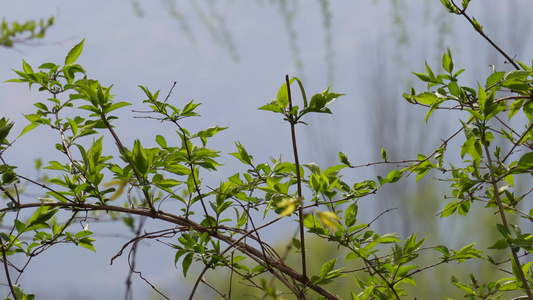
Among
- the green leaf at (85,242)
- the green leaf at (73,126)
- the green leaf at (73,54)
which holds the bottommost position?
the green leaf at (85,242)

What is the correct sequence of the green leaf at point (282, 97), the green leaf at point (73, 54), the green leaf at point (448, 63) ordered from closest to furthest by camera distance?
the green leaf at point (282, 97)
the green leaf at point (448, 63)
the green leaf at point (73, 54)

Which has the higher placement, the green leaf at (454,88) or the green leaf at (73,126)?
the green leaf at (73,126)

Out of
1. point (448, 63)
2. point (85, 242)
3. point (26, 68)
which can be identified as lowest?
point (85, 242)

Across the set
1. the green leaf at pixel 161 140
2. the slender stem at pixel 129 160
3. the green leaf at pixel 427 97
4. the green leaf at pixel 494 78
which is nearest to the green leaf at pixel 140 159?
the slender stem at pixel 129 160

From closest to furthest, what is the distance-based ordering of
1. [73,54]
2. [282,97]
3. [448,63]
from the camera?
[282,97] < [448,63] < [73,54]

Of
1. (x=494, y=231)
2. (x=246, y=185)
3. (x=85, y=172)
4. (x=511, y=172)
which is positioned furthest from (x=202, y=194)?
(x=494, y=231)

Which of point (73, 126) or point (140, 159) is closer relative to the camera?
point (140, 159)

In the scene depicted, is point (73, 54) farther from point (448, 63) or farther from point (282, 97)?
point (448, 63)

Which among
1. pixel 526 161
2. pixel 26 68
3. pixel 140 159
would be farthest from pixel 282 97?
pixel 26 68

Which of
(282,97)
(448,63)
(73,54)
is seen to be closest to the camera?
(282,97)

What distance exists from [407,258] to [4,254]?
689 millimetres

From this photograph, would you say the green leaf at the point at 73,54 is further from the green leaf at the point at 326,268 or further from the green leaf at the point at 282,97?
the green leaf at the point at 326,268

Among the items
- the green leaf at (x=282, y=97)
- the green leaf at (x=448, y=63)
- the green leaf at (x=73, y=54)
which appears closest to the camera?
the green leaf at (x=282, y=97)

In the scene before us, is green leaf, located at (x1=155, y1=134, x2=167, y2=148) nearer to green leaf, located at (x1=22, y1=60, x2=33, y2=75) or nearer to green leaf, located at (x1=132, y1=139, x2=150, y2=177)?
green leaf, located at (x1=132, y1=139, x2=150, y2=177)
